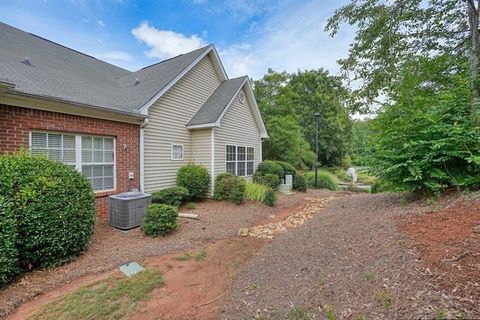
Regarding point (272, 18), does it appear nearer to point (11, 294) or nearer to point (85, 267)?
point (85, 267)

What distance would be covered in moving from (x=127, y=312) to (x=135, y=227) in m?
3.61

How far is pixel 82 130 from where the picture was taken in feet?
20.4

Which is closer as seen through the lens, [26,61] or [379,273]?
[379,273]

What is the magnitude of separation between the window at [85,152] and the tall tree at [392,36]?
732 centimetres

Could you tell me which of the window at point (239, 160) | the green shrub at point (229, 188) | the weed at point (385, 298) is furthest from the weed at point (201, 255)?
the window at point (239, 160)

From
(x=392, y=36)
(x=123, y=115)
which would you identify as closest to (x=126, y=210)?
(x=123, y=115)

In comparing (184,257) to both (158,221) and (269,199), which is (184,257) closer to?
(158,221)

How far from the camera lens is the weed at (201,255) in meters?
4.22

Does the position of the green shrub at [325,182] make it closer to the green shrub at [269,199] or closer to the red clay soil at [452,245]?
the green shrub at [269,199]

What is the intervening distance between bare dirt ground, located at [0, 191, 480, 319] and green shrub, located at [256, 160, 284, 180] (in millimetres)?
7124

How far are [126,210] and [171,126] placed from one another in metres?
4.31

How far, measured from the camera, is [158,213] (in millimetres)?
5344

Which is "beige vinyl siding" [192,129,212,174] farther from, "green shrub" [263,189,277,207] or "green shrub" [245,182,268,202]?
"green shrub" [263,189,277,207]

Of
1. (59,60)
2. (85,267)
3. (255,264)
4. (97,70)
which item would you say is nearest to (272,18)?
(97,70)
